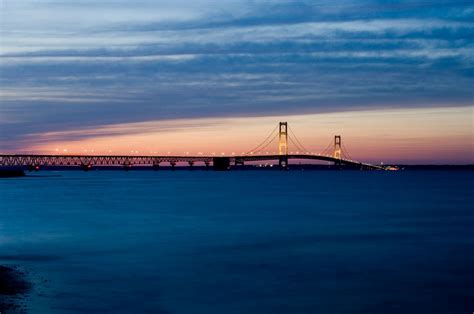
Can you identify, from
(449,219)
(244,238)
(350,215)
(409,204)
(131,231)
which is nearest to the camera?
(244,238)

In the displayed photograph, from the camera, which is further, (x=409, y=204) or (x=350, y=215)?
(x=409, y=204)

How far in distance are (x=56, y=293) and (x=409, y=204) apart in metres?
38.9

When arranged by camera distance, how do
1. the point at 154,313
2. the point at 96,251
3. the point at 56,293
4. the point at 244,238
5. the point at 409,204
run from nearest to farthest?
1. the point at 154,313
2. the point at 56,293
3. the point at 96,251
4. the point at 244,238
5. the point at 409,204

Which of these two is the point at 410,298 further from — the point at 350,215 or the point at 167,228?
the point at 350,215

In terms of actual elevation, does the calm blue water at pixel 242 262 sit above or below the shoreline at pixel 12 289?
below

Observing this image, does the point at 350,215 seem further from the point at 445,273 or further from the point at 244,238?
the point at 445,273

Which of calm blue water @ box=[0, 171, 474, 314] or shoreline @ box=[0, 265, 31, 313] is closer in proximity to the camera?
shoreline @ box=[0, 265, 31, 313]

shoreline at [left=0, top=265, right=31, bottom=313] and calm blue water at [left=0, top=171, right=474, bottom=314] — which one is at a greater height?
shoreline at [left=0, top=265, right=31, bottom=313]

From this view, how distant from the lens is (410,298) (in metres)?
Answer: 14.7

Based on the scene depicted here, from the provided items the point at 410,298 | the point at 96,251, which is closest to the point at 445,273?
the point at 410,298

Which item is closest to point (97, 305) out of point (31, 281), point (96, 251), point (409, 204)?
point (31, 281)

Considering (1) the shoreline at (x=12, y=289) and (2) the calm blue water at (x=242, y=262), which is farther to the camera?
(2) the calm blue water at (x=242, y=262)

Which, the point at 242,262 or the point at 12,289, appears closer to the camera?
the point at 12,289

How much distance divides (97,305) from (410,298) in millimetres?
6376
